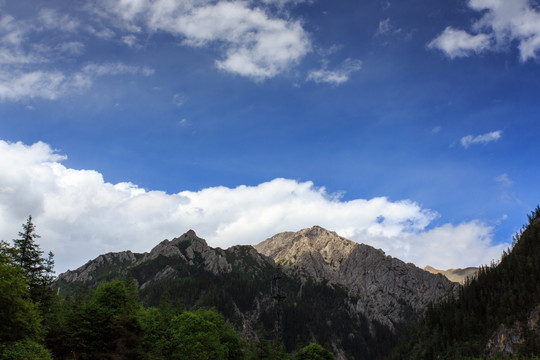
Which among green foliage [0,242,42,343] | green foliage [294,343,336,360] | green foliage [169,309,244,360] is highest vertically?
green foliage [0,242,42,343]

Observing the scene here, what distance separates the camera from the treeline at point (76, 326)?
143 feet

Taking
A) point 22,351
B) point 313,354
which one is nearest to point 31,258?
point 22,351

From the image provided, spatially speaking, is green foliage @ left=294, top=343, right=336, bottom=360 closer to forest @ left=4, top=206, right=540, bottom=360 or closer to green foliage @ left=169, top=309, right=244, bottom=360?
forest @ left=4, top=206, right=540, bottom=360

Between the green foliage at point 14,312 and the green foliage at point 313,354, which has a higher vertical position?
the green foliage at point 14,312

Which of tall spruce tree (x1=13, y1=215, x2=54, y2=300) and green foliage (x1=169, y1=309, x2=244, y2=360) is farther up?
tall spruce tree (x1=13, y1=215, x2=54, y2=300)

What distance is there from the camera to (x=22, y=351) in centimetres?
4094

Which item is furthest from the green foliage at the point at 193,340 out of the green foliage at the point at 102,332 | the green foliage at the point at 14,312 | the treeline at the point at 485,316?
the treeline at the point at 485,316

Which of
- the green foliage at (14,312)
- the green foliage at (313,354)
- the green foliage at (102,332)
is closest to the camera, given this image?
the green foliage at (14,312)

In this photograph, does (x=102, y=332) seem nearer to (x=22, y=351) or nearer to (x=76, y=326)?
(x=76, y=326)

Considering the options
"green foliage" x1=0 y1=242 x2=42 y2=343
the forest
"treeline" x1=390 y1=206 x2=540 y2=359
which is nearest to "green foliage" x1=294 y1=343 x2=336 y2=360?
the forest

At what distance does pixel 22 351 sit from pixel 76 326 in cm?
1992

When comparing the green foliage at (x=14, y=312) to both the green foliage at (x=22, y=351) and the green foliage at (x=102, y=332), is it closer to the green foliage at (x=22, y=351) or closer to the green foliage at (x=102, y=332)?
the green foliage at (x=22, y=351)

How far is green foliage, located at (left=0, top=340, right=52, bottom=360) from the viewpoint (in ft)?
131

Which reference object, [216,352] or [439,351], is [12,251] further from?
[439,351]
